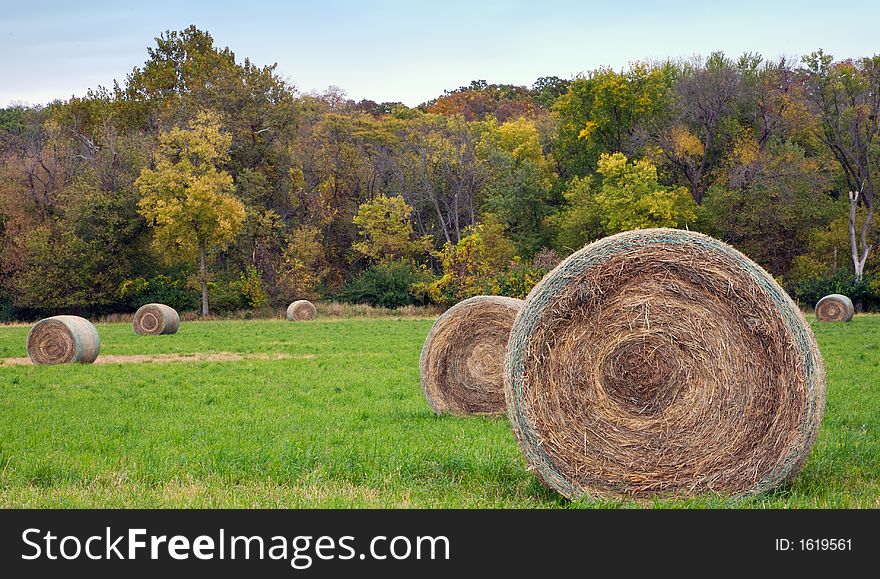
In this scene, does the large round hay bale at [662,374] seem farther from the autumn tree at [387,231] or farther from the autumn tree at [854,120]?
the autumn tree at [387,231]

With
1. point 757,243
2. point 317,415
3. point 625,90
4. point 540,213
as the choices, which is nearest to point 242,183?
point 540,213

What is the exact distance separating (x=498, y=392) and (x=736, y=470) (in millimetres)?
6388

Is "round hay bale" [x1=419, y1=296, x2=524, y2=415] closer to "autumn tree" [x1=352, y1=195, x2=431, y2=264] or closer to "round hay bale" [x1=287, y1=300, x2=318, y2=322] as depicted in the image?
"round hay bale" [x1=287, y1=300, x2=318, y2=322]

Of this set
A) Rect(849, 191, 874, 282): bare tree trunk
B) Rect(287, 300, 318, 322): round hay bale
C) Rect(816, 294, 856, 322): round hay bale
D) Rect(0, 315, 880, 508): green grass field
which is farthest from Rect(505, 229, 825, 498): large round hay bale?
Rect(849, 191, 874, 282): bare tree trunk

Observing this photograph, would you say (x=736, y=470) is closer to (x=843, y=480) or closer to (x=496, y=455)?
(x=843, y=480)

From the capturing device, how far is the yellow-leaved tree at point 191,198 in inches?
2008

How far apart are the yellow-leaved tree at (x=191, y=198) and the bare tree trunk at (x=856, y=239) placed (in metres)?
33.0

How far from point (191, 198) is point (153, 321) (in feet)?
56.4

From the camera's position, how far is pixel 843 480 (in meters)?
8.51

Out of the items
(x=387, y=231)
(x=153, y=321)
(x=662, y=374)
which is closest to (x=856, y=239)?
(x=387, y=231)

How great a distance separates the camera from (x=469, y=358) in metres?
14.4

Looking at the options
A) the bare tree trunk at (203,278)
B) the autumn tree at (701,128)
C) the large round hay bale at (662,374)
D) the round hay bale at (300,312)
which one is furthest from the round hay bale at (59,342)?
the autumn tree at (701,128)

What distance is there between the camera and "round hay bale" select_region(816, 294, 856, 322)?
36250 mm

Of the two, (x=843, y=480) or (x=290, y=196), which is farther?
(x=290, y=196)
